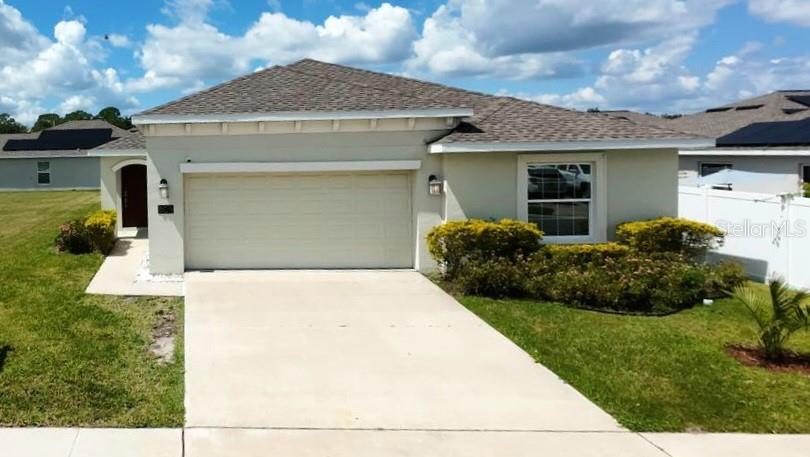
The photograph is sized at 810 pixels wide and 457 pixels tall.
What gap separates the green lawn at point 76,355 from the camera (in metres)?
6.18

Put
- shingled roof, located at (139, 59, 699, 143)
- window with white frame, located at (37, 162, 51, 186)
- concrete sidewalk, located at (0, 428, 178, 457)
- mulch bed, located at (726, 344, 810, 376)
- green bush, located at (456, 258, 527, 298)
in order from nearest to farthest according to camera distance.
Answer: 1. concrete sidewalk, located at (0, 428, 178, 457)
2. mulch bed, located at (726, 344, 810, 376)
3. green bush, located at (456, 258, 527, 298)
4. shingled roof, located at (139, 59, 699, 143)
5. window with white frame, located at (37, 162, 51, 186)

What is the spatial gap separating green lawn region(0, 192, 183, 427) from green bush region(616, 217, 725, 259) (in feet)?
26.6

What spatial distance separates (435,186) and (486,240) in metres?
1.73

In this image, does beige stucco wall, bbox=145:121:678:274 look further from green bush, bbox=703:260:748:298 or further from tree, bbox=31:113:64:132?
tree, bbox=31:113:64:132

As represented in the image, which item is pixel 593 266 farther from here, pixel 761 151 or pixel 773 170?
pixel 773 170

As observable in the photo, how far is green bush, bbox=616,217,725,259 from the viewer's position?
13.0 metres

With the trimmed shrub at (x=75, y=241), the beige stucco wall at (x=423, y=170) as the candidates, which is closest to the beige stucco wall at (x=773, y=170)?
the beige stucco wall at (x=423, y=170)

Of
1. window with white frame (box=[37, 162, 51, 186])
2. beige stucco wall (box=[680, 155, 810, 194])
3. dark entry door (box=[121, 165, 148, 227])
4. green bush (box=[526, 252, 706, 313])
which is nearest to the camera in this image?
green bush (box=[526, 252, 706, 313])

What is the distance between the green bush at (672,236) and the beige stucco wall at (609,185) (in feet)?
2.02

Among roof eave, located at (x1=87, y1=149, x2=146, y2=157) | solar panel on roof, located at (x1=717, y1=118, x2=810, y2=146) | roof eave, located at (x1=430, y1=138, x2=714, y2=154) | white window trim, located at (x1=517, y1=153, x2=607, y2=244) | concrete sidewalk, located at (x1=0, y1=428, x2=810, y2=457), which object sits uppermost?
solar panel on roof, located at (x1=717, y1=118, x2=810, y2=146)

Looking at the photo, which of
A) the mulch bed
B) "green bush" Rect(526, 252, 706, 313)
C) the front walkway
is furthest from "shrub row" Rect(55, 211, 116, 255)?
the mulch bed

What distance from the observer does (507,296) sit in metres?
11.7

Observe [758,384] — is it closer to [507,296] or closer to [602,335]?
[602,335]

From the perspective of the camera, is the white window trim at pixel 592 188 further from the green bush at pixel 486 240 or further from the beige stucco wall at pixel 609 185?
the green bush at pixel 486 240
